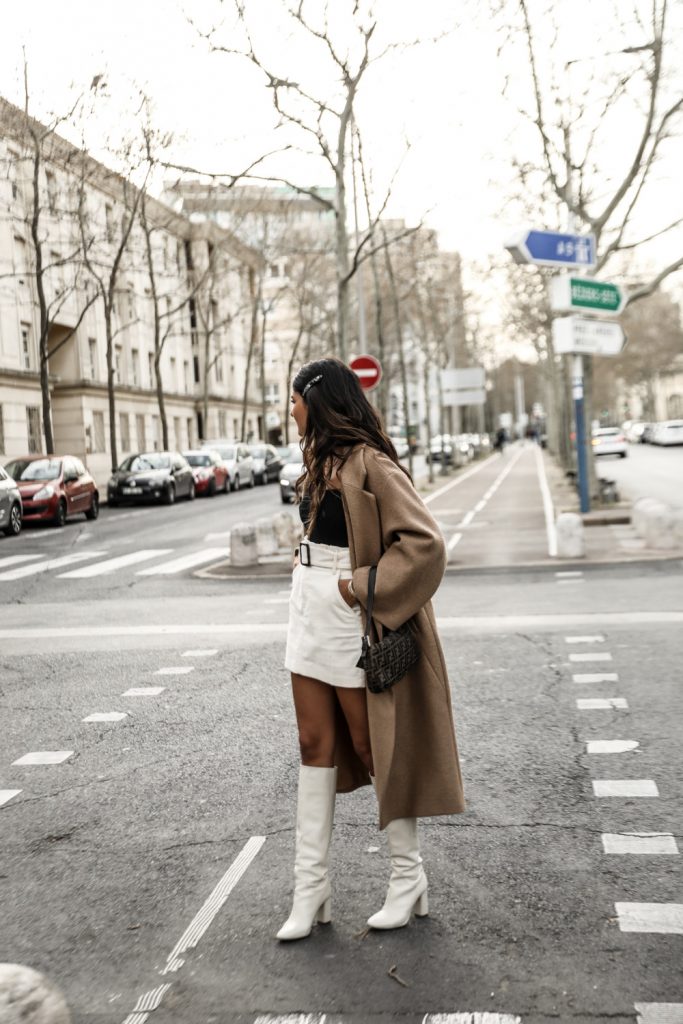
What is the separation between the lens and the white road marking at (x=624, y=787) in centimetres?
503

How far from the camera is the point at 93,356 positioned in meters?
52.0

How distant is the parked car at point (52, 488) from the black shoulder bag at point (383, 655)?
76.5 feet

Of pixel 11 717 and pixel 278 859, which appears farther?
pixel 11 717

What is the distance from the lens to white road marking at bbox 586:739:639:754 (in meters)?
5.73

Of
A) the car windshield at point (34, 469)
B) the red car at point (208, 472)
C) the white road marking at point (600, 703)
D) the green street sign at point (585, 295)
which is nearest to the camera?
the white road marking at point (600, 703)

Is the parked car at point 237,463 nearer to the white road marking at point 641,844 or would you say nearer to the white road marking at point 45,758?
the white road marking at point 45,758

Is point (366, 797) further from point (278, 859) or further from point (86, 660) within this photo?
point (86, 660)

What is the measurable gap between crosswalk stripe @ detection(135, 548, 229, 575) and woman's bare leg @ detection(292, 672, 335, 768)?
40.0 feet

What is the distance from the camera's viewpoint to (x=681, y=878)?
4.02 metres

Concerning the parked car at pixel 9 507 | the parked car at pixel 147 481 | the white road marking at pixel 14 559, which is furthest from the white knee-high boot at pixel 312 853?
the parked car at pixel 147 481

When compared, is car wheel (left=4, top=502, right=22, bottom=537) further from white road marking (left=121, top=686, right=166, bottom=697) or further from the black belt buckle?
the black belt buckle

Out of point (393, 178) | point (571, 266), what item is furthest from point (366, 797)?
point (393, 178)

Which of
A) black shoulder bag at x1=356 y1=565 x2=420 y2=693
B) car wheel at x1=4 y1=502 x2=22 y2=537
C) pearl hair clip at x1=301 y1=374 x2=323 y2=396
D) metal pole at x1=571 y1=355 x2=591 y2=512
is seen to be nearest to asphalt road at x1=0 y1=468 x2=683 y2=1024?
black shoulder bag at x1=356 y1=565 x2=420 y2=693

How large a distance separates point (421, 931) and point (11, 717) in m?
4.06
